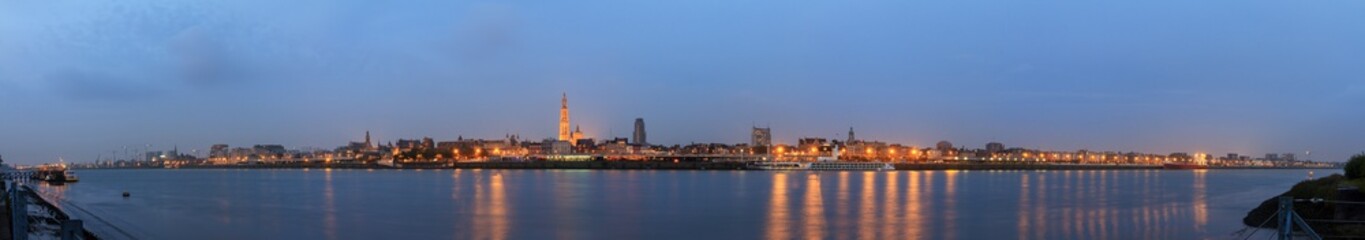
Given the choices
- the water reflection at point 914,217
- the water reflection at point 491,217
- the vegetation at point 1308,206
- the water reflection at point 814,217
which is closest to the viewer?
the vegetation at point 1308,206

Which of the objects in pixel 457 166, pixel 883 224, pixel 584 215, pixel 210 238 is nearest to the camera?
pixel 210 238

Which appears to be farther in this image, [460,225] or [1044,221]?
[1044,221]

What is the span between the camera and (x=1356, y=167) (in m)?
26.2

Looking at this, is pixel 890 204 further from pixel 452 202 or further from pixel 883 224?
pixel 452 202

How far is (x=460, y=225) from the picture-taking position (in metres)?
29.0

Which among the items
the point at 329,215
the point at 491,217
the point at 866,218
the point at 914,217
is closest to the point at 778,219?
the point at 866,218

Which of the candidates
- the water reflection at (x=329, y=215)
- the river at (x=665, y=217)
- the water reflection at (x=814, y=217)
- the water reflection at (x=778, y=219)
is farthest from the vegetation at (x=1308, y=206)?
the water reflection at (x=329, y=215)

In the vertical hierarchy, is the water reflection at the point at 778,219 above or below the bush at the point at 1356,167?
below

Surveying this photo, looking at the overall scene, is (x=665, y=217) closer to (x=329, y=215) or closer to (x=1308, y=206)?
(x=329, y=215)

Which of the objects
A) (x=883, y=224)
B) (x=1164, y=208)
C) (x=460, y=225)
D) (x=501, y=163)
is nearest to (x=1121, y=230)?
(x=883, y=224)

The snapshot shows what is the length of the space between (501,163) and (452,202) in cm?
13158

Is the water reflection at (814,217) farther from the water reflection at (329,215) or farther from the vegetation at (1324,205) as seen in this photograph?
the water reflection at (329,215)

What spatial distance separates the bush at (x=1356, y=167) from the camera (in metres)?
→ 25.8

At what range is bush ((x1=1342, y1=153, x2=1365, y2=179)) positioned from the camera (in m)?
25.8
